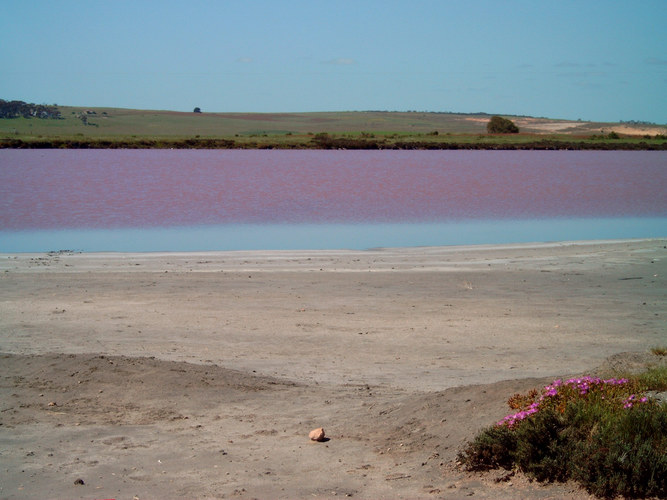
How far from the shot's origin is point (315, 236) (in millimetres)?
21156

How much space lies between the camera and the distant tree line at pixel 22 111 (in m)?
113

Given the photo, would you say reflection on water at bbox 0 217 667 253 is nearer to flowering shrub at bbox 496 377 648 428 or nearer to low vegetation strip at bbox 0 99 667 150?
flowering shrub at bbox 496 377 648 428

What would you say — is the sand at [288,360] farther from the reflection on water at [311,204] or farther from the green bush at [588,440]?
the reflection on water at [311,204]

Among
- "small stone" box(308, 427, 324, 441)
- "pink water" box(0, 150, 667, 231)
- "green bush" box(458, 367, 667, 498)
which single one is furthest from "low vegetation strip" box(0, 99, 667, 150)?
"green bush" box(458, 367, 667, 498)

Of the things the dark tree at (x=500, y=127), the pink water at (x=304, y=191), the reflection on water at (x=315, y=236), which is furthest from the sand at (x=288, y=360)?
the dark tree at (x=500, y=127)

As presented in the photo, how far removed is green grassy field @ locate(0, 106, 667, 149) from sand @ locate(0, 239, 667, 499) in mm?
59904

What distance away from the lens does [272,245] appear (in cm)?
1942

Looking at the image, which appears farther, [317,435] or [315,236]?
[315,236]

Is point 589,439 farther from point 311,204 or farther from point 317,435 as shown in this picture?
point 311,204

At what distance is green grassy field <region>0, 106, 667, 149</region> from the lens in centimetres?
7675

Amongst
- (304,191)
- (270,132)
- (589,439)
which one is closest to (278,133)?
(270,132)

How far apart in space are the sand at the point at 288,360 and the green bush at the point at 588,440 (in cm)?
Answer: 15

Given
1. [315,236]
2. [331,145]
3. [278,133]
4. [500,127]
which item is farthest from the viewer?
[278,133]

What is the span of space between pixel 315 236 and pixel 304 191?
12329 millimetres
